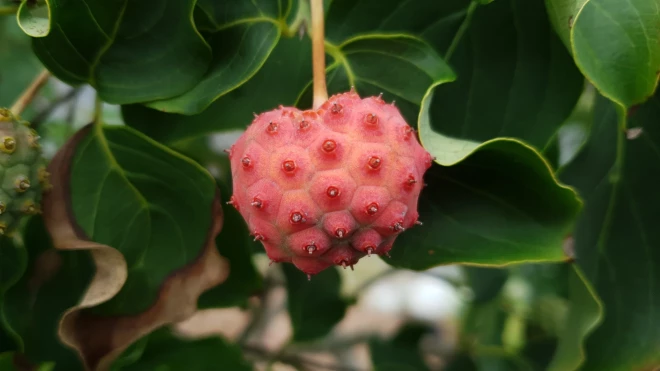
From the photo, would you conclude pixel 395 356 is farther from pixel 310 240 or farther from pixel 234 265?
pixel 310 240

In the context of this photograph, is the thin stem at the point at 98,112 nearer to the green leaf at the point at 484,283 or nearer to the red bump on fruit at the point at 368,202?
the red bump on fruit at the point at 368,202

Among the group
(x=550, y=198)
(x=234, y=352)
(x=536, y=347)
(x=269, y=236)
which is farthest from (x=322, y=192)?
(x=536, y=347)

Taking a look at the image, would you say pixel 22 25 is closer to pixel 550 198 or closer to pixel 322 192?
pixel 322 192

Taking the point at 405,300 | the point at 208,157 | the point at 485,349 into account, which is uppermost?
the point at 208,157

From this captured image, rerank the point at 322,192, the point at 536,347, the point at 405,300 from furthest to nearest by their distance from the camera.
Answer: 1. the point at 405,300
2. the point at 536,347
3. the point at 322,192

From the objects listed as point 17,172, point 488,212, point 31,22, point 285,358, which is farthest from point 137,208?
point 285,358

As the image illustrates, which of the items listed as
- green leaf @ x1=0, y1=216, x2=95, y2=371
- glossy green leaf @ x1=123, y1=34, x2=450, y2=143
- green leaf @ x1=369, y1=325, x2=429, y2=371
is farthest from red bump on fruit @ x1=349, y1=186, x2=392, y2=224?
green leaf @ x1=369, y1=325, x2=429, y2=371

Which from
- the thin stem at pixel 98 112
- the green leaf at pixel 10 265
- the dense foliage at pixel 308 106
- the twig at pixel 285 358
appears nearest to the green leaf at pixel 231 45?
the dense foliage at pixel 308 106
